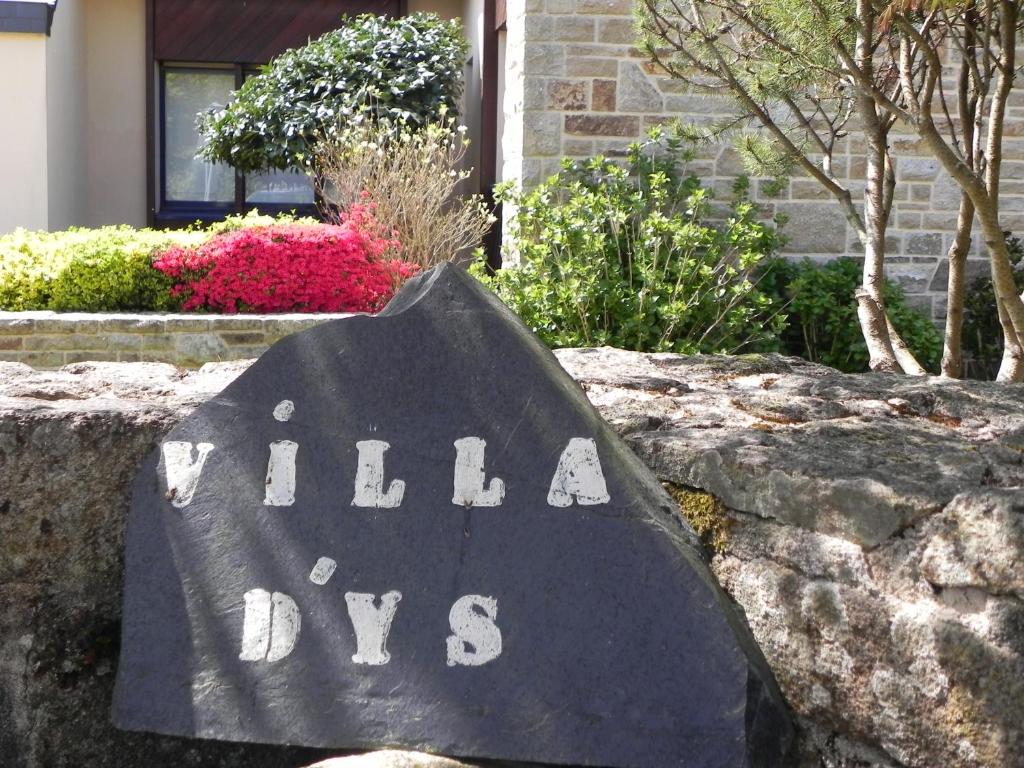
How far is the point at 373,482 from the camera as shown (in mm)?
2432

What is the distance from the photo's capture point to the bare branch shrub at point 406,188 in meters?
9.01

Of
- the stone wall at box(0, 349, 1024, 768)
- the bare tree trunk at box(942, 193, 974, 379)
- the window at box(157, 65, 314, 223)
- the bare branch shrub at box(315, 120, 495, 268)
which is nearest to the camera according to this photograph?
the stone wall at box(0, 349, 1024, 768)

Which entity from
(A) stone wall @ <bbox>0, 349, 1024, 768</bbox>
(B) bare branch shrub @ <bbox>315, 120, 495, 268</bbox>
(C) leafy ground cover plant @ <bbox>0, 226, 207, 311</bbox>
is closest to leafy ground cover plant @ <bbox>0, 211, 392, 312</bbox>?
(C) leafy ground cover plant @ <bbox>0, 226, 207, 311</bbox>

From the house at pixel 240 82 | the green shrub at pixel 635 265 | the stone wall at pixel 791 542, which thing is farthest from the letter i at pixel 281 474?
the green shrub at pixel 635 265

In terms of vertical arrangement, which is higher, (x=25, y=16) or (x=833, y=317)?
(x=25, y=16)

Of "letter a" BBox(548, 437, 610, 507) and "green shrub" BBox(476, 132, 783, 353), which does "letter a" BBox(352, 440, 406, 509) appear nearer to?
"letter a" BBox(548, 437, 610, 507)

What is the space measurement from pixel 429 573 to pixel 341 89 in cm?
888

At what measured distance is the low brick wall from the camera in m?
7.30

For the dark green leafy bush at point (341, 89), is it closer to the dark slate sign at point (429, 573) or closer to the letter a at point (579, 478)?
the dark slate sign at point (429, 573)

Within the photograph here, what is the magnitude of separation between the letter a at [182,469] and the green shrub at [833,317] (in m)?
6.24

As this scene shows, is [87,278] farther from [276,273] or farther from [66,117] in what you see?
[66,117]

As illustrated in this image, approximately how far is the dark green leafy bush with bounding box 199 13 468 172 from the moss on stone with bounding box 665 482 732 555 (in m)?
8.15

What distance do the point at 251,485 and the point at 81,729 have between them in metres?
0.85

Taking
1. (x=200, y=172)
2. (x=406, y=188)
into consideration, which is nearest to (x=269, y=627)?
(x=406, y=188)
